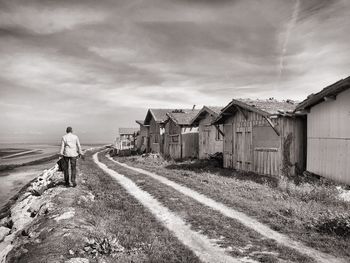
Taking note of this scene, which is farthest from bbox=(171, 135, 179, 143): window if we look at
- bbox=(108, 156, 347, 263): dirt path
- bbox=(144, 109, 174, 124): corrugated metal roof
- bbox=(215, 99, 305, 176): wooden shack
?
bbox=(108, 156, 347, 263): dirt path

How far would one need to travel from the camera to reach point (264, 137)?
16.7 metres

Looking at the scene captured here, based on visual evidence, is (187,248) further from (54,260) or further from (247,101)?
(247,101)

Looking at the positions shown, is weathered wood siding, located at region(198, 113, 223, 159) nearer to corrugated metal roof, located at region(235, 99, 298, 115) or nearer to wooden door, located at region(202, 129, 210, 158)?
wooden door, located at region(202, 129, 210, 158)

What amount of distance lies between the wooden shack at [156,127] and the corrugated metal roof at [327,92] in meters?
20.7

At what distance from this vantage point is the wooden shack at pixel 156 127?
1339 inches

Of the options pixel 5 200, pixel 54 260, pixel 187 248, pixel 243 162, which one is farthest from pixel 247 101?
pixel 5 200

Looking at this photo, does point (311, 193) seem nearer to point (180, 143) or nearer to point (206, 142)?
point (206, 142)

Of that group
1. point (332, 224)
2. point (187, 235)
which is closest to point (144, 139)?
point (187, 235)

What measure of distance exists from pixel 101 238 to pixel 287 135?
11.4 meters

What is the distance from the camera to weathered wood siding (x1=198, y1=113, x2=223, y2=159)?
23.4m

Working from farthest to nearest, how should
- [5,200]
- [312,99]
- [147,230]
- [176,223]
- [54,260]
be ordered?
1. [5,200]
2. [312,99]
3. [176,223]
4. [147,230]
5. [54,260]

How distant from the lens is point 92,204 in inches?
410

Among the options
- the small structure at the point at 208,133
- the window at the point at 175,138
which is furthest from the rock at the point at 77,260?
the window at the point at 175,138

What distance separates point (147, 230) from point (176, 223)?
3.06 feet
